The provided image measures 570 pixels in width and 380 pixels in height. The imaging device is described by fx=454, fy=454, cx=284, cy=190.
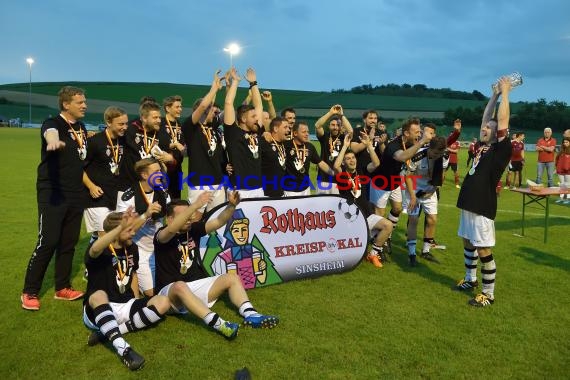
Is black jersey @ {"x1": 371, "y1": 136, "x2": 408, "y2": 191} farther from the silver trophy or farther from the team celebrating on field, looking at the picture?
the silver trophy

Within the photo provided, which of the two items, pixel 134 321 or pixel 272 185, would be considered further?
pixel 272 185

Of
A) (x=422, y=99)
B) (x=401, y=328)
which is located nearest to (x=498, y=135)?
(x=401, y=328)

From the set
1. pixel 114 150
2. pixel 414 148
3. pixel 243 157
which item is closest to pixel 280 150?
pixel 243 157

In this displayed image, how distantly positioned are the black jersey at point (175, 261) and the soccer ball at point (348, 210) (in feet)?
9.03

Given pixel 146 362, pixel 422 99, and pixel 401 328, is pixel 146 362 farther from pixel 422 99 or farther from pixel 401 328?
pixel 422 99

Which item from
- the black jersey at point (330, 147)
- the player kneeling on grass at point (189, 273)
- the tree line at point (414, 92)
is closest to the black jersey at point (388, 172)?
the black jersey at point (330, 147)

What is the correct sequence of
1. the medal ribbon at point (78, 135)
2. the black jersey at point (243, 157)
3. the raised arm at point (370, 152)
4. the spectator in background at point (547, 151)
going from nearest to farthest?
the medal ribbon at point (78, 135), the black jersey at point (243, 157), the raised arm at point (370, 152), the spectator in background at point (547, 151)

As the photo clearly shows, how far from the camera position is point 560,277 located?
24.1 ft

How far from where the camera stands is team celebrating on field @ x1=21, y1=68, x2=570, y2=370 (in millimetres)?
5012

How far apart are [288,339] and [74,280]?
150 inches

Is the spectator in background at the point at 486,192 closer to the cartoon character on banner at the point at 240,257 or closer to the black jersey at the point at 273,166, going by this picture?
the cartoon character on banner at the point at 240,257

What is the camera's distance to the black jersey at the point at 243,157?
7266 mm

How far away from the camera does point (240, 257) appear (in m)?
6.54

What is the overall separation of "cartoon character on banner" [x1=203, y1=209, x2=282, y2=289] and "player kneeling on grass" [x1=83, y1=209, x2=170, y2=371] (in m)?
1.31
